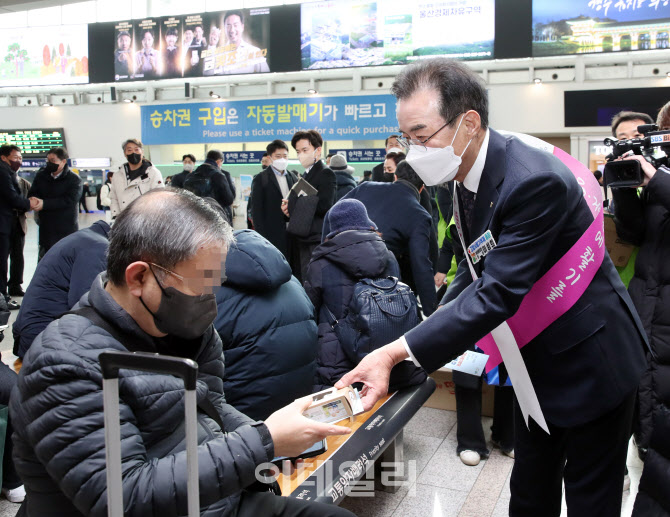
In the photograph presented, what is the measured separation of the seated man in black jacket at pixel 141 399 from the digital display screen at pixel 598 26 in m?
12.2

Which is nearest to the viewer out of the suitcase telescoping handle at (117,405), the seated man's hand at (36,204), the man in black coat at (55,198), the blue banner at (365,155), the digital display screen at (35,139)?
the suitcase telescoping handle at (117,405)

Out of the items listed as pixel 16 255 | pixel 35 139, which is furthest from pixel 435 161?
pixel 35 139

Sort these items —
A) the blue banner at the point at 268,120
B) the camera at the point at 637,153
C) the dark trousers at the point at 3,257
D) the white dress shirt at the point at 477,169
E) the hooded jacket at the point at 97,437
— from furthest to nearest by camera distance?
the blue banner at the point at 268,120, the dark trousers at the point at 3,257, the camera at the point at 637,153, the white dress shirt at the point at 477,169, the hooded jacket at the point at 97,437

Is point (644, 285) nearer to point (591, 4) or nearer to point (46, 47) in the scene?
point (591, 4)

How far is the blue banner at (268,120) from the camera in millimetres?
14195

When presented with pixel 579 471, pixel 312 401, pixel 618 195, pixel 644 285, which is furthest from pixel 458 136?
pixel 644 285

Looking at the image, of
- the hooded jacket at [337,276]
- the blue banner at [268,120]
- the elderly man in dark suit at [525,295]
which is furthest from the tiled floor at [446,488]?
the blue banner at [268,120]

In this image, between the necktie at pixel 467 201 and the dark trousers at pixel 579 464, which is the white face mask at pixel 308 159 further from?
the dark trousers at pixel 579 464

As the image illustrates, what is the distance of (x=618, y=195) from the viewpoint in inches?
101

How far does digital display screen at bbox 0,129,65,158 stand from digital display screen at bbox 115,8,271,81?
393 cm

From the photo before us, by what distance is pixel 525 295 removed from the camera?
63.7 inches

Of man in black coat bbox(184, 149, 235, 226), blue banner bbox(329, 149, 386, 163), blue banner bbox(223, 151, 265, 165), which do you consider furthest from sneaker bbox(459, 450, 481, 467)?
blue banner bbox(223, 151, 265, 165)

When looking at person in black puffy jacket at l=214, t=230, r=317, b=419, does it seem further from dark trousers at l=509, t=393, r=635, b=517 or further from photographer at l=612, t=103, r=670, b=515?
photographer at l=612, t=103, r=670, b=515

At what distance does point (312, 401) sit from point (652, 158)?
6.29 feet
